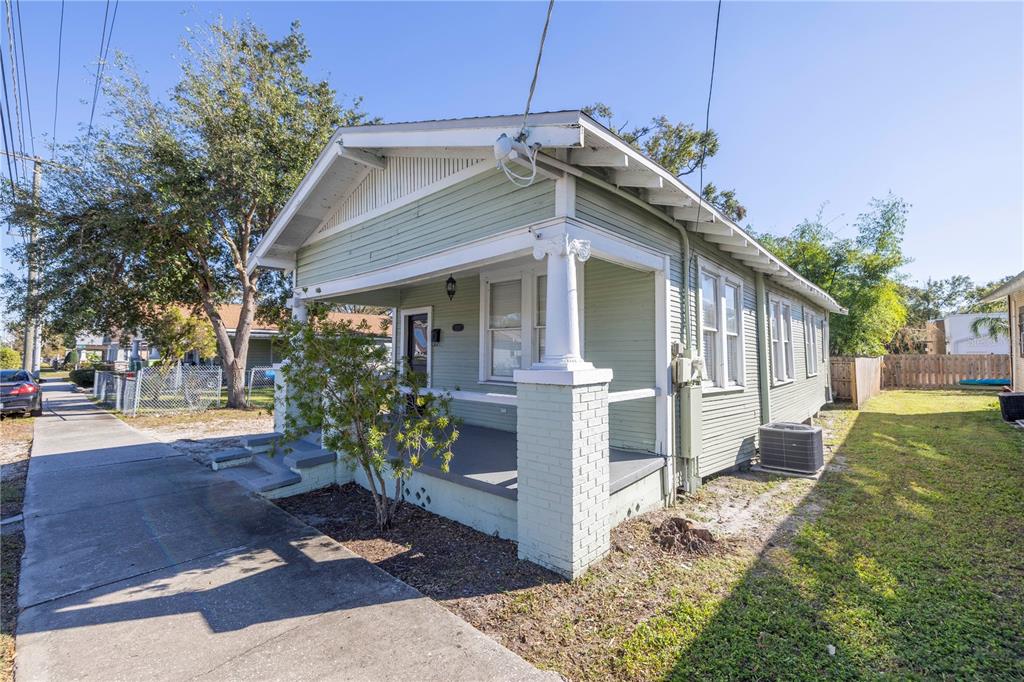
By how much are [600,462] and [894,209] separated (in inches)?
904

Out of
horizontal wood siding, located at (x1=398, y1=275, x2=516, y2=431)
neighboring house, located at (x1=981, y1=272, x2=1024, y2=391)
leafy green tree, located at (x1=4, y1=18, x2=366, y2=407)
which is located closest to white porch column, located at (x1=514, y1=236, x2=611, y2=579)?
horizontal wood siding, located at (x1=398, y1=275, x2=516, y2=431)

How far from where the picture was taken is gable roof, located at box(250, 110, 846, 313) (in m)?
3.59

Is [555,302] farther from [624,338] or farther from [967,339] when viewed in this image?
[967,339]

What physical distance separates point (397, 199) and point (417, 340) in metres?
3.74

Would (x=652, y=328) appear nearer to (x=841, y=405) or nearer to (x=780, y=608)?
(x=780, y=608)

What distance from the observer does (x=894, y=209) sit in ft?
62.6

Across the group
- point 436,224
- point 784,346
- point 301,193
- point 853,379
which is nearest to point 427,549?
point 436,224

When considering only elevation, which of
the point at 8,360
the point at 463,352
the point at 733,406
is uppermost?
the point at 463,352

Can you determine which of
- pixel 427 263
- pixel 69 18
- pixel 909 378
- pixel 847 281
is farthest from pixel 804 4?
pixel 909 378

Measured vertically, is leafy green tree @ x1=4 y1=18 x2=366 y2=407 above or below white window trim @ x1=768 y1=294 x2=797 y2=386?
above

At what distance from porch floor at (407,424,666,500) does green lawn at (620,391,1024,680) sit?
1.28 meters

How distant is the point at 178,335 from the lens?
18328 mm

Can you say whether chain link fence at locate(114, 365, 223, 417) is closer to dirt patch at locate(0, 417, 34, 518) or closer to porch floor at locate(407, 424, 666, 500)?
dirt patch at locate(0, 417, 34, 518)

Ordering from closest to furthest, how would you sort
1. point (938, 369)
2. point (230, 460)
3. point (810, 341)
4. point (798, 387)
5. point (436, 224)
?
point (436, 224), point (230, 460), point (798, 387), point (810, 341), point (938, 369)
